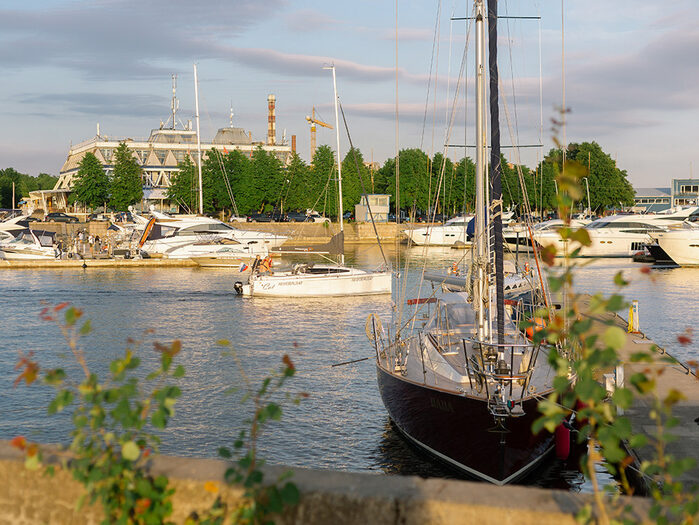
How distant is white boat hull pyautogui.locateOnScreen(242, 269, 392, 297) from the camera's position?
45000mm

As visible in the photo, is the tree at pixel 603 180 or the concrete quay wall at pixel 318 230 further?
the tree at pixel 603 180

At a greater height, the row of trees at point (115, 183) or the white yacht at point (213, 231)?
the row of trees at point (115, 183)

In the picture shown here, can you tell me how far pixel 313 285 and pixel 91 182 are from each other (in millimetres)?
83152

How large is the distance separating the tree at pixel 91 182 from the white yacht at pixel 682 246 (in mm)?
83261

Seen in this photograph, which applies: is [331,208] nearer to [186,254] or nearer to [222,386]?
[186,254]

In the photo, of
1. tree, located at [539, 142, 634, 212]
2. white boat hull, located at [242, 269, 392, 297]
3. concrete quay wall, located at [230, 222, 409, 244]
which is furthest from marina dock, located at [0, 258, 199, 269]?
tree, located at [539, 142, 634, 212]

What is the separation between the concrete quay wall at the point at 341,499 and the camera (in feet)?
14.0

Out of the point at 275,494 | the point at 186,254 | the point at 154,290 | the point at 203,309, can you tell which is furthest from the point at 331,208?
the point at 275,494

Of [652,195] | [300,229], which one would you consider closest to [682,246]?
[300,229]

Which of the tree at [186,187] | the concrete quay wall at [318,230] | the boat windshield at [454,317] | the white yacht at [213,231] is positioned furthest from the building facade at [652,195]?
the boat windshield at [454,317]

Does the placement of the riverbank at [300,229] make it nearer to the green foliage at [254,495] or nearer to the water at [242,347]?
the water at [242,347]

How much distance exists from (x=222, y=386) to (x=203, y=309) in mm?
18691

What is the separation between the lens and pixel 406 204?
5281 inches

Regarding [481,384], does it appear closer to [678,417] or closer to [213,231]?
[678,417]
